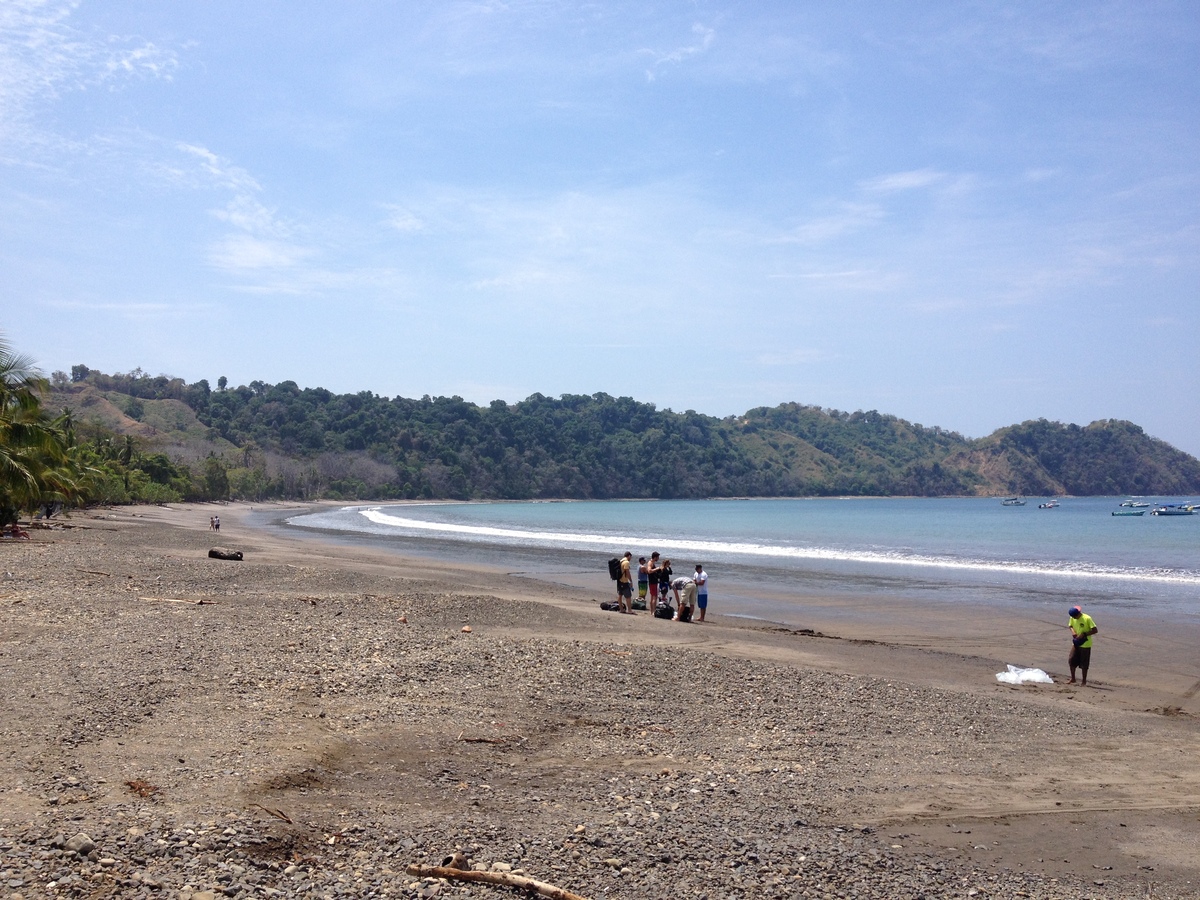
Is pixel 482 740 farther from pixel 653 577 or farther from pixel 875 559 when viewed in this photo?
pixel 875 559

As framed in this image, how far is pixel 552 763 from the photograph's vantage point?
7832mm

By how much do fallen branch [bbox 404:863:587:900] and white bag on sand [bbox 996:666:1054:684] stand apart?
10697 mm

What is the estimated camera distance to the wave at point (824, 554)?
106 ft

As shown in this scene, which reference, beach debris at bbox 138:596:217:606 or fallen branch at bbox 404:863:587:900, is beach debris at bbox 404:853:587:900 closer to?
fallen branch at bbox 404:863:587:900

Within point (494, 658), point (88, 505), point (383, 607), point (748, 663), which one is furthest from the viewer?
point (88, 505)

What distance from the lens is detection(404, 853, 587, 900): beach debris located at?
204 inches

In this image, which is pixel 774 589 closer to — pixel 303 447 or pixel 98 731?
pixel 98 731

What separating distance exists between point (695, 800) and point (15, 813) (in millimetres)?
4610

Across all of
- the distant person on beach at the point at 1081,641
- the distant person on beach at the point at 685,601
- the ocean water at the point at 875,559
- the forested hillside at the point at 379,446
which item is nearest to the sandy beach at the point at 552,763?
the distant person on beach at the point at 1081,641

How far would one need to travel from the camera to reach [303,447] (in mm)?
157250

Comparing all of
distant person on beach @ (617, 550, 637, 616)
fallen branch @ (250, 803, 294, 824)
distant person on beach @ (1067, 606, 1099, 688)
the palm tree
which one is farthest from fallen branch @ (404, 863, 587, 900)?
the palm tree

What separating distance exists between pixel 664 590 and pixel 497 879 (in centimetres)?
1468

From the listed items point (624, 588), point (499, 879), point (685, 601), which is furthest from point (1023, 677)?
point (499, 879)

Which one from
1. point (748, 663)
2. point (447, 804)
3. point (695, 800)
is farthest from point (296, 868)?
point (748, 663)
